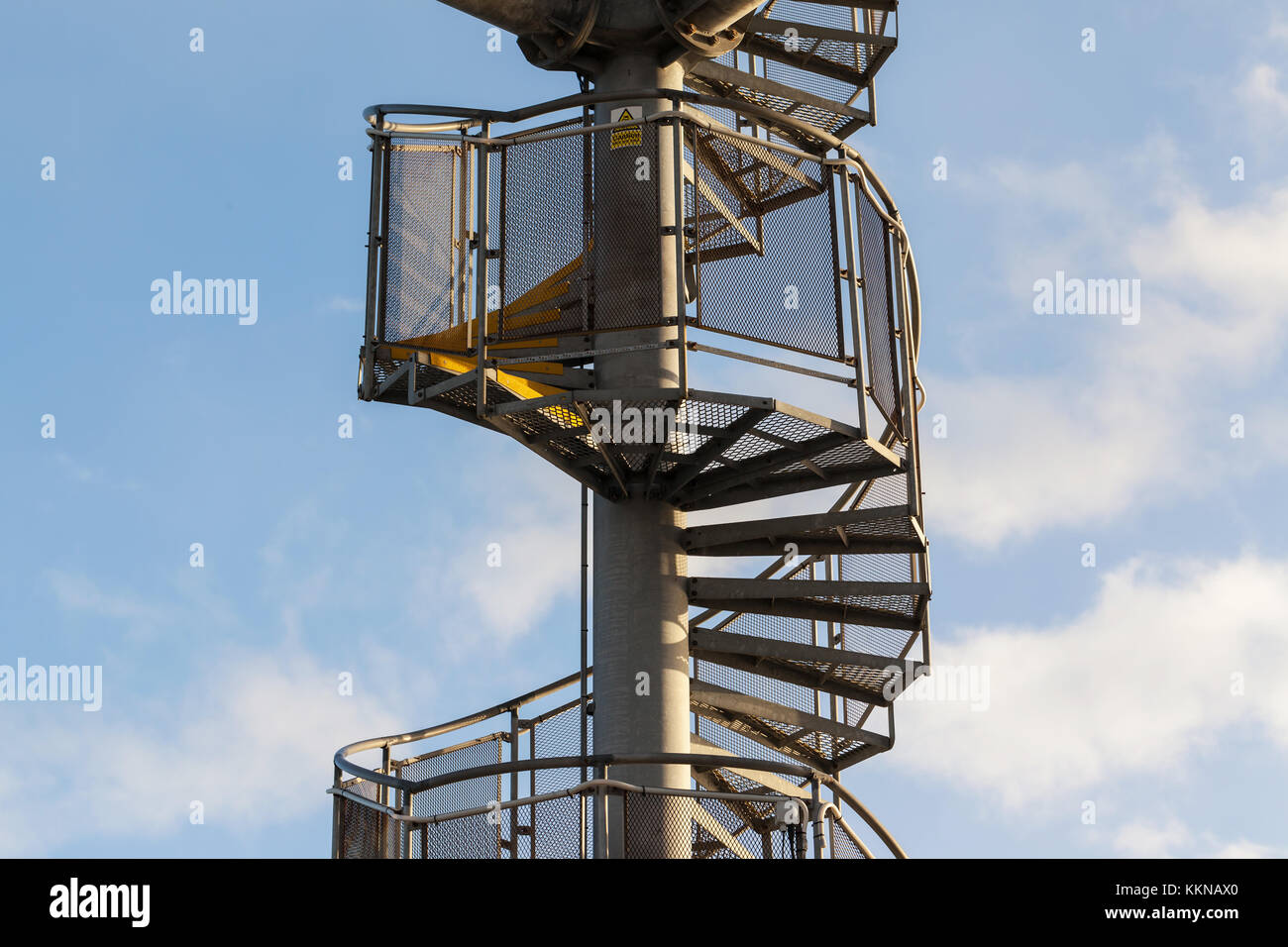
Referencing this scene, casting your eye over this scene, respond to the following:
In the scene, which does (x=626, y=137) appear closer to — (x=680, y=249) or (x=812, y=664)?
(x=680, y=249)

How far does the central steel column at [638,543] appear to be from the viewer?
14664 mm

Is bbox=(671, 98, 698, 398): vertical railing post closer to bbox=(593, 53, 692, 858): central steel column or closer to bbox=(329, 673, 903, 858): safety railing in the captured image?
bbox=(593, 53, 692, 858): central steel column

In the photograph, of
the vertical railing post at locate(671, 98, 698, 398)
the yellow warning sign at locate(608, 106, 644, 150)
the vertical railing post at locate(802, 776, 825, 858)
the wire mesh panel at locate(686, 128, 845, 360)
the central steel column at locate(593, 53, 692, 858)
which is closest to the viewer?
the vertical railing post at locate(802, 776, 825, 858)

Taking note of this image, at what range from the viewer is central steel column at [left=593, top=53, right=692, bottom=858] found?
48.1 ft

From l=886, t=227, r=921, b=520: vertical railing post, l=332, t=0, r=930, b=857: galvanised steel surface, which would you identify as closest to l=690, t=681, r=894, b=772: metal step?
l=332, t=0, r=930, b=857: galvanised steel surface

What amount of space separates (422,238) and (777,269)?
10.4ft

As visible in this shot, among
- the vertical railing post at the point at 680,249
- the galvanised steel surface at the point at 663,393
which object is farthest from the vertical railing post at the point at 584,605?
the vertical railing post at the point at 680,249

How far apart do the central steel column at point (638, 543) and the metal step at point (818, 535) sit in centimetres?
32

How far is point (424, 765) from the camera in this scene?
15914 mm

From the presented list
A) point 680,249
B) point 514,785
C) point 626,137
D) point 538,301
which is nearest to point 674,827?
point 514,785

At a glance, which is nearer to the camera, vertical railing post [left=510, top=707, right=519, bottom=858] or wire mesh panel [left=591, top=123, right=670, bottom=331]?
vertical railing post [left=510, top=707, right=519, bottom=858]

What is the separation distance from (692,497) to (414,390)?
8.43 ft

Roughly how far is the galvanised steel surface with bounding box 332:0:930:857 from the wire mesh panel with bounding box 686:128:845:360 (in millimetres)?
24
